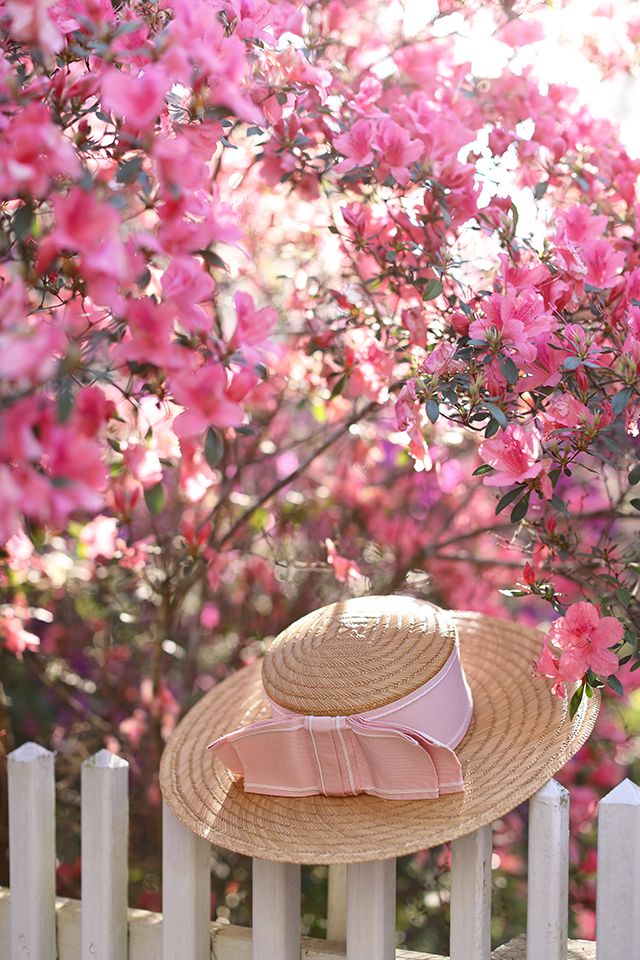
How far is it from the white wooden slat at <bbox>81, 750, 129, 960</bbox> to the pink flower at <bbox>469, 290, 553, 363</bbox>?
34.3 inches

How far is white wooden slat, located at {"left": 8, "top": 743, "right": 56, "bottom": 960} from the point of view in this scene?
1661 millimetres

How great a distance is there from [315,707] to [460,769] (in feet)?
0.70

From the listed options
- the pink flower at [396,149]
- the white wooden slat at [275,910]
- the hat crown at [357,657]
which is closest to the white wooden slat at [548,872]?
the hat crown at [357,657]

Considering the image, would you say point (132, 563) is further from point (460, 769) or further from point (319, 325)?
point (460, 769)

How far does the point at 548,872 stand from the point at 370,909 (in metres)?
0.25

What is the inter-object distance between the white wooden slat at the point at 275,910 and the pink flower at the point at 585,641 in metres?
0.51

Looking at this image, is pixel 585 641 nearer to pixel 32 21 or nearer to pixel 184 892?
pixel 184 892

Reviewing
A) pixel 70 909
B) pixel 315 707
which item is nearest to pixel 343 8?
pixel 315 707

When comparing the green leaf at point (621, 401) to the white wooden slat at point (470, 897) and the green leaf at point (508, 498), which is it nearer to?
the green leaf at point (508, 498)

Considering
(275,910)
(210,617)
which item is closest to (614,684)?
(275,910)

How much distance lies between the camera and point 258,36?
137 cm

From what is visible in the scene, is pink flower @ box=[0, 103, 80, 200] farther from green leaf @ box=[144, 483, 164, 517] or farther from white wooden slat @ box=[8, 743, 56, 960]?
white wooden slat @ box=[8, 743, 56, 960]

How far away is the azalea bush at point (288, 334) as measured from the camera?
1.05 metres

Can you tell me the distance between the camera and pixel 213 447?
1.14 metres
